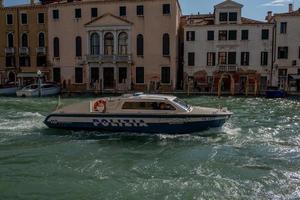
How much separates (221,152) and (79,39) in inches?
1413

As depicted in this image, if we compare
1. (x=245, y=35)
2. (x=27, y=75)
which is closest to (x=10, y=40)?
(x=27, y=75)

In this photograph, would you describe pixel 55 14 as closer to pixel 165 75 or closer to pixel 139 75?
pixel 139 75

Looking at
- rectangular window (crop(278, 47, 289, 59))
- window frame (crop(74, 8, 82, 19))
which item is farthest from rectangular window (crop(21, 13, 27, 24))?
rectangular window (crop(278, 47, 289, 59))

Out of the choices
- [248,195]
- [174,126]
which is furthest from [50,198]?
[174,126]

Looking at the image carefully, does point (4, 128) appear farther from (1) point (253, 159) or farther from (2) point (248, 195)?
(2) point (248, 195)

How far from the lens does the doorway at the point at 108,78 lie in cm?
4594

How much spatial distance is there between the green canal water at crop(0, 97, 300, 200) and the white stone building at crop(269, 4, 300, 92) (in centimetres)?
2555

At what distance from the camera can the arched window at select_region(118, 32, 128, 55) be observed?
1795 inches

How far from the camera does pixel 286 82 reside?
139 ft

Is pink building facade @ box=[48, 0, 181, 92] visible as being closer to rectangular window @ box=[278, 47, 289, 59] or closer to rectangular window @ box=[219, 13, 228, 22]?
rectangular window @ box=[219, 13, 228, 22]

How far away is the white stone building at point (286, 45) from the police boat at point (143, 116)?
1101 inches

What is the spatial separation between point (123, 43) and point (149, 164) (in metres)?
34.6

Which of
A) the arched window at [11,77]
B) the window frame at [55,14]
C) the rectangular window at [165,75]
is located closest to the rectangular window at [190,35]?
the rectangular window at [165,75]

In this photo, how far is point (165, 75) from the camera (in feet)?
148
